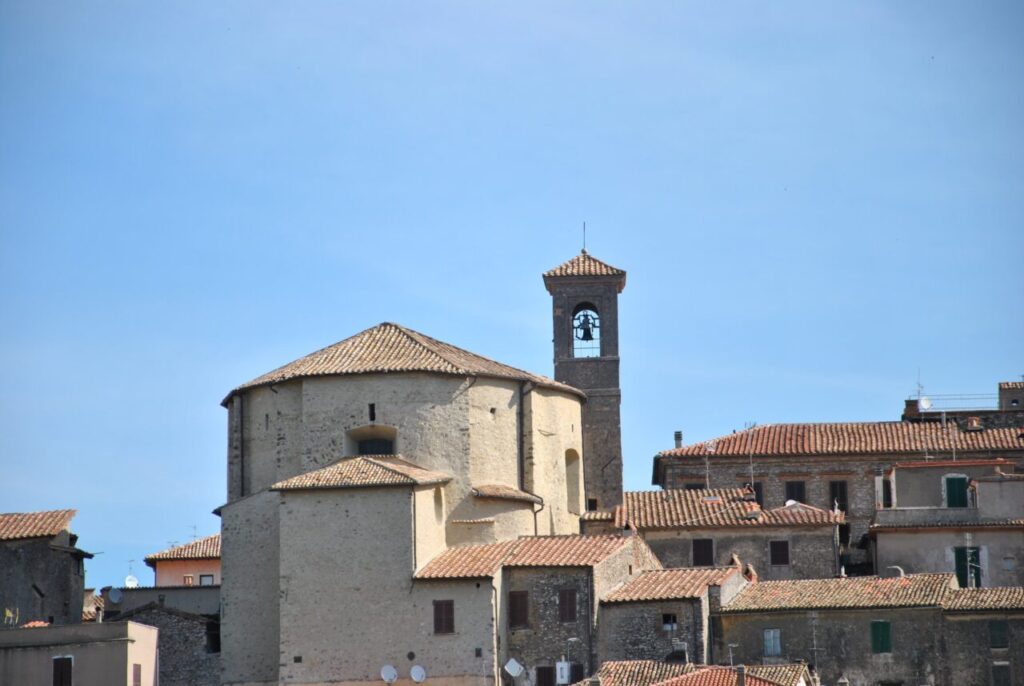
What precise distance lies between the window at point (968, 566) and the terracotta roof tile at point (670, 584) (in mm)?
7093

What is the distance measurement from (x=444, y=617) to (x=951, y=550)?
1512 centimetres

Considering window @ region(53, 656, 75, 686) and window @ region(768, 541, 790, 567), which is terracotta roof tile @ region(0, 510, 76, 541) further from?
window @ region(768, 541, 790, 567)

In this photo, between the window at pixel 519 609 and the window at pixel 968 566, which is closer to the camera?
the window at pixel 519 609

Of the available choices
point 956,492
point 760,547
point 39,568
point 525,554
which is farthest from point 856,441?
point 39,568

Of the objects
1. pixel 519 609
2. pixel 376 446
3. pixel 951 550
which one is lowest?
pixel 519 609

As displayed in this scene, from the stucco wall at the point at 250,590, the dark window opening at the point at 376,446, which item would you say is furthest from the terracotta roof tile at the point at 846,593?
the stucco wall at the point at 250,590

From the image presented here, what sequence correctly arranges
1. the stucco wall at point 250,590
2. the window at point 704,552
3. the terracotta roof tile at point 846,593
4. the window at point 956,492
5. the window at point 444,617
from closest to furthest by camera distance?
the window at point 444,617 < the terracotta roof tile at point 846,593 < the stucco wall at point 250,590 < the window at point 704,552 < the window at point 956,492

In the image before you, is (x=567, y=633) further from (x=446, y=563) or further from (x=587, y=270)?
(x=587, y=270)

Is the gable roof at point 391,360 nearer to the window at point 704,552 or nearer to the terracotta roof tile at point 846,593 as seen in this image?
the window at point 704,552

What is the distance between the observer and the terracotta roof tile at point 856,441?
204ft

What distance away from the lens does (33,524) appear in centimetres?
5550

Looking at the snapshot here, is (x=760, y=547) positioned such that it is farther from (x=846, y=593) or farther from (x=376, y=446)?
(x=376, y=446)

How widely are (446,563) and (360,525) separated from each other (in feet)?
7.39

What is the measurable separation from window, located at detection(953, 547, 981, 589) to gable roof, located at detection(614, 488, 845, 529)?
10.9 ft
